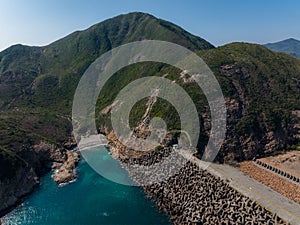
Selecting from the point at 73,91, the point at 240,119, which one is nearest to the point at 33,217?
the point at 240,119

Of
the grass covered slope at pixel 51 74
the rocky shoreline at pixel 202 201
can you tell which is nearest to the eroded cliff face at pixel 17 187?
the grass covered slope at pixel 51 74

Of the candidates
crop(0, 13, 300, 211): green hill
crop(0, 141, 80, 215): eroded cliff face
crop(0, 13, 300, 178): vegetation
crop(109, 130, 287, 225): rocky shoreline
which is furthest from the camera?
crop(0, 13, 300, 178): vegetation

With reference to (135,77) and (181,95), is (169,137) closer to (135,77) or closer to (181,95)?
(181,95)

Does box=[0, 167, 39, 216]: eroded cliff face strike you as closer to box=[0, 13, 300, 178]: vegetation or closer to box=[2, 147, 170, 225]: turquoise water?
box=[2, 147, 170, 225]: turquoise water

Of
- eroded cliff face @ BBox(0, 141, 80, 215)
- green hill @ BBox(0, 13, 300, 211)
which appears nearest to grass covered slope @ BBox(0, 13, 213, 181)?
green hill @ BBox(0, 13, 300, 211)

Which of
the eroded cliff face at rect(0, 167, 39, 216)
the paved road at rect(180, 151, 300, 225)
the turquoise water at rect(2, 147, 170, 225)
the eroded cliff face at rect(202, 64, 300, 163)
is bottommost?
the turquoise water at rect(2, 147, 170, 225)

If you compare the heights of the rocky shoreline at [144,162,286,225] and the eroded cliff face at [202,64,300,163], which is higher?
the eroded cliff face at [202,64,300,163]
